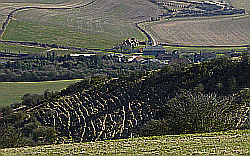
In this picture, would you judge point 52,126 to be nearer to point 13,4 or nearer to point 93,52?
point 93,52

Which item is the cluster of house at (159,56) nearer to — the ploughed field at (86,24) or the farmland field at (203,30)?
the farmland field at (203,30)

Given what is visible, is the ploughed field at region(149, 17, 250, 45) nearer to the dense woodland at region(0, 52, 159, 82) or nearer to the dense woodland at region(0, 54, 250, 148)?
the dense woodland at region(0, 52, 159, 82)

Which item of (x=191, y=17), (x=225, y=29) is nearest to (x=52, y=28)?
(x=191, y=17)

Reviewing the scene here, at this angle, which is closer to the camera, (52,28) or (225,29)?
(225,29)

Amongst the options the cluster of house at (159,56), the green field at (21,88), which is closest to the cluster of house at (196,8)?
the cluster of house at (159,56)

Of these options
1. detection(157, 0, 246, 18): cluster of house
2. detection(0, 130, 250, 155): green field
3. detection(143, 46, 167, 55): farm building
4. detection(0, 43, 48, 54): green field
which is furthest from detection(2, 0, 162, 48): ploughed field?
detection(0, 130, 250, 155): green field

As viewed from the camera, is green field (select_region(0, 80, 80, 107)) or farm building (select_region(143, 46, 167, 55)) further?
farm building (select_region(143, 46, 167, 55))
